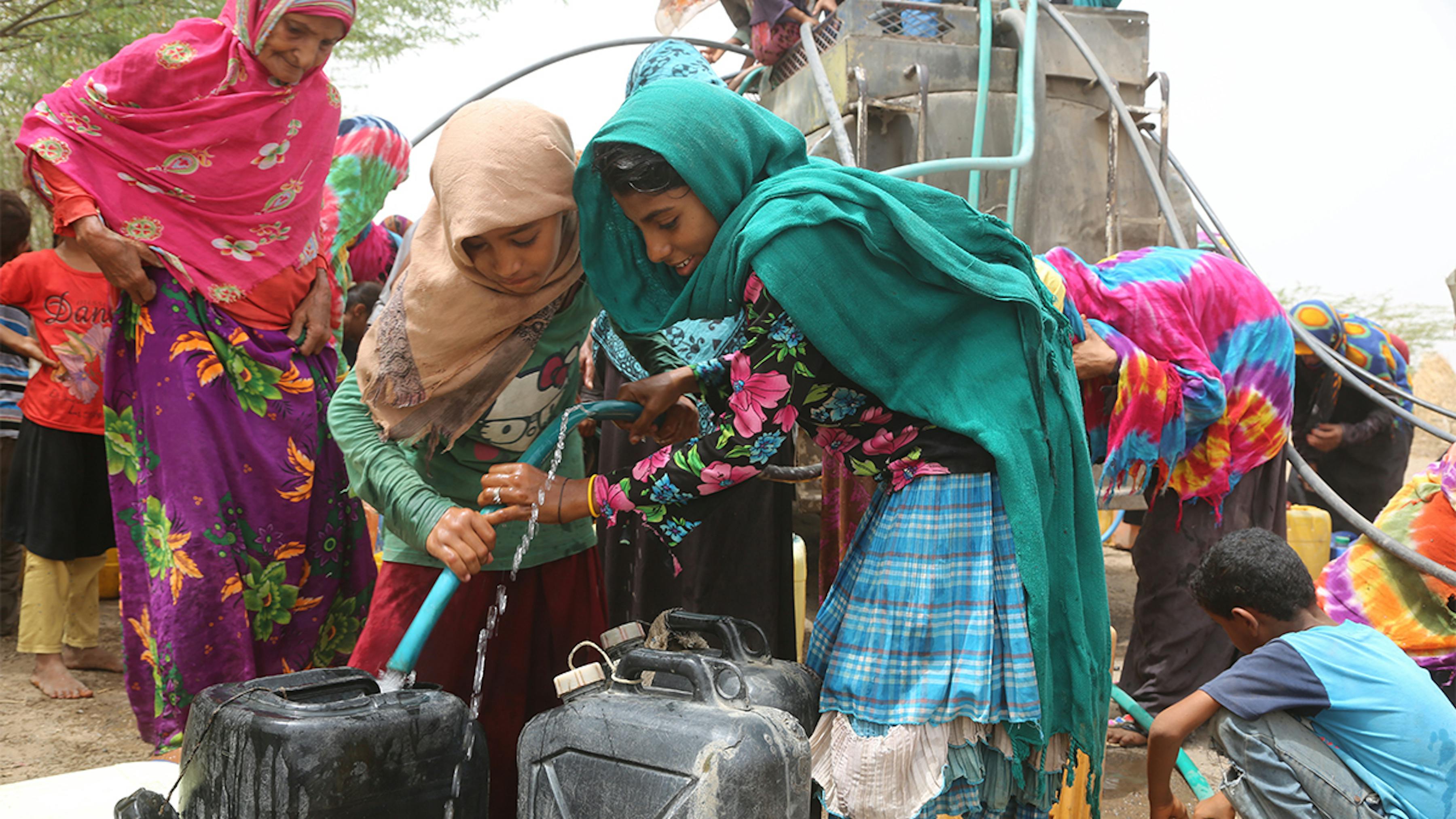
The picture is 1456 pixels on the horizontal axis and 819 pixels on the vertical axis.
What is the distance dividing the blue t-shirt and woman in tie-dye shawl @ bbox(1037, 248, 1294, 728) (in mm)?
925

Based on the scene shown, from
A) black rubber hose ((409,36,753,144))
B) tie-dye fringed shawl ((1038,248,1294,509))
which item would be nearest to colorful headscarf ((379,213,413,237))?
black rubber hose ((409,36,753,144))

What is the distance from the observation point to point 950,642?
1.66 m

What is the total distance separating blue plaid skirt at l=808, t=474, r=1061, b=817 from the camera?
1.64m

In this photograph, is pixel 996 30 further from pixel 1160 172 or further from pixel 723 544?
pixel 723 544

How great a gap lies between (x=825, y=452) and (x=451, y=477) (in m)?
1.11

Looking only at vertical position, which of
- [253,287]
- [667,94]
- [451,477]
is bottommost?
[451,477]

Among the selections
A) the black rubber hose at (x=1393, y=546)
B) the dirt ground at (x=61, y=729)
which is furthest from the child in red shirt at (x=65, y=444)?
the black rubber hose at (x=1393, y=546)

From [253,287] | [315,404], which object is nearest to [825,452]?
[315,404]

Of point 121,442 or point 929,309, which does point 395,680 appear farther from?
point 121,442

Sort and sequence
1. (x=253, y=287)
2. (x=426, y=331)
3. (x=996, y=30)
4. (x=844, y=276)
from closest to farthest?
(x=844, y=276) < (x=426, y=331) < (x=253, y=287) < (x=996, y=30)

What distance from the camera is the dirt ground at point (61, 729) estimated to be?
124 inches

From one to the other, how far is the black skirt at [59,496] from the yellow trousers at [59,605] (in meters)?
0.05

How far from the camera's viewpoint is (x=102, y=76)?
2.98 meters

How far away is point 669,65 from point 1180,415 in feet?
5.93
